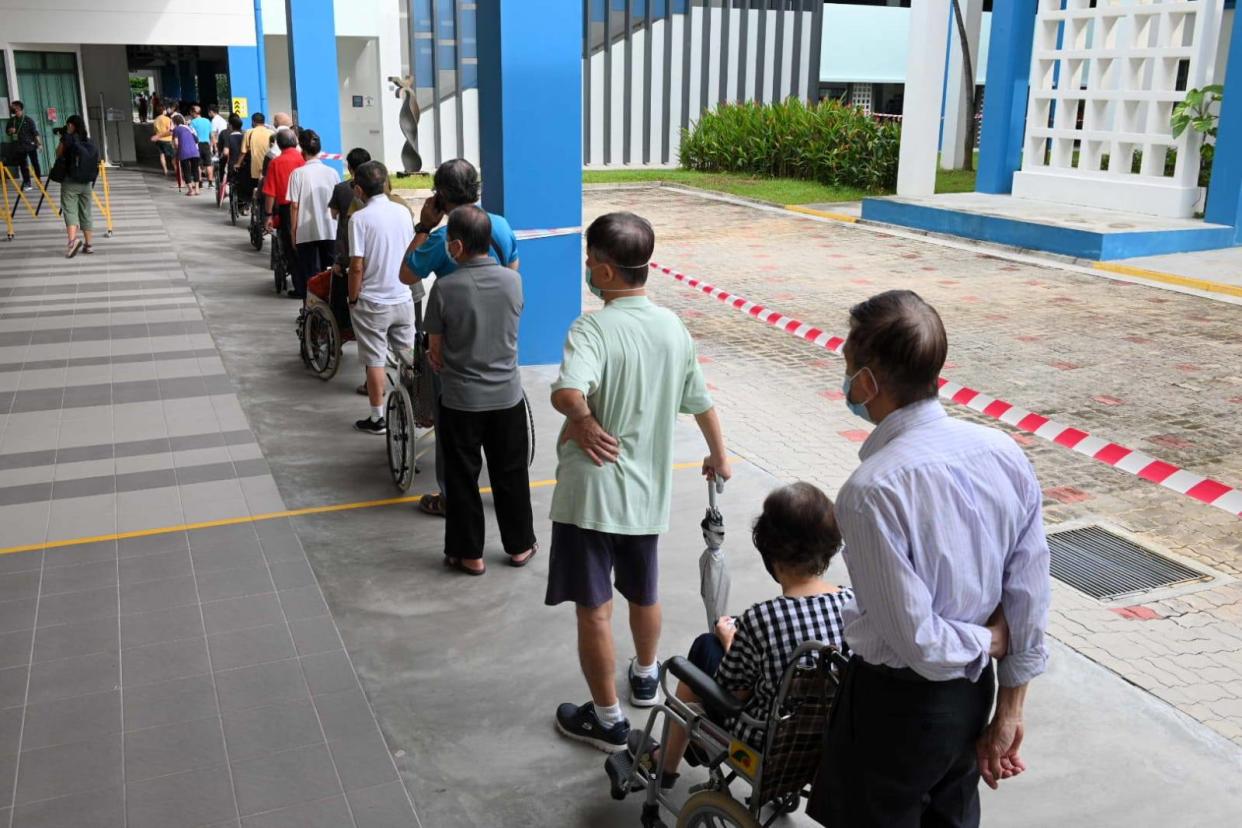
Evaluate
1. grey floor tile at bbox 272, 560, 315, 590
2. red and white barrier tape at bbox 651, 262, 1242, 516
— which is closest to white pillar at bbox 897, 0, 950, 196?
red and white barrier tape at bbox 651, 262, 1242, 516

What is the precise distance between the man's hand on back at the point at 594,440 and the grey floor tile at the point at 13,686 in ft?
7.80

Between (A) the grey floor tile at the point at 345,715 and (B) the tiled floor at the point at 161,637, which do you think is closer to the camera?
(B) the tiled floor at the point at 161,637

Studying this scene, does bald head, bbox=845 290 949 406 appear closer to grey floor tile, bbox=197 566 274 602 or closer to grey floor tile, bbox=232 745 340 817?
grey floor tile, bbox=232 745 340 817

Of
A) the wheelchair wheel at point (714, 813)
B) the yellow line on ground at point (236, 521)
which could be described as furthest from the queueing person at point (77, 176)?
the wheelchair wheel at point (714, 813)

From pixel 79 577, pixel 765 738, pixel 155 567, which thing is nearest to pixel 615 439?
pixel 765 738

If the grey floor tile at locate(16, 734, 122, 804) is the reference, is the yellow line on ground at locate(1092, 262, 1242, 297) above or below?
above

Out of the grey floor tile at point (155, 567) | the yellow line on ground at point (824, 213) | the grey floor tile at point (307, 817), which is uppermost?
the yellow line on ground at point (824, 213)

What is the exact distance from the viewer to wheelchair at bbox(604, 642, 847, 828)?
2.68m

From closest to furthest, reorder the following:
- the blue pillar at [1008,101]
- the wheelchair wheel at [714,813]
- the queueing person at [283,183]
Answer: the wheelchair wheel at [714,813] → the queueing person at [283,183] → the blue pillar at [1008,101]

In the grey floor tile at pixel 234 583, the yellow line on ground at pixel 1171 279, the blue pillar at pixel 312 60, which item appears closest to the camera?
the grey floor tile at pixel 234 583

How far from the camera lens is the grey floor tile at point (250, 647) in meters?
4.45

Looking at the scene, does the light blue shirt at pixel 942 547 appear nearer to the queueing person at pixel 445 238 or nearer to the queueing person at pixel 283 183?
the queueing person at pixel 445 238

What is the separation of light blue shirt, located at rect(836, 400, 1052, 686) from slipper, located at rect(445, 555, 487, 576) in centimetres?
314

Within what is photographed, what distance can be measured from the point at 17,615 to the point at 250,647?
1135 millimetres
